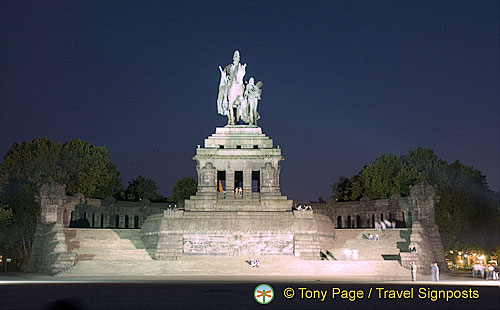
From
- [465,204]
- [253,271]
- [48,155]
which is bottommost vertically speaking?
[253,271]

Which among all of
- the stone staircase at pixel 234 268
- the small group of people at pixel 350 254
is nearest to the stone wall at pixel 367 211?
the small group of people at pixel 350 254

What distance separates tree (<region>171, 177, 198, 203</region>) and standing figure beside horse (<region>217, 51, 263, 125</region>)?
37.7 metres

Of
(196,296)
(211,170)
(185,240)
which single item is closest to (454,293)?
(196,296)

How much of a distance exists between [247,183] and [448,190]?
2979 cm

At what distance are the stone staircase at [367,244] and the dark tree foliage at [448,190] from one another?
16.8 m

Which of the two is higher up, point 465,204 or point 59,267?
point 465,204

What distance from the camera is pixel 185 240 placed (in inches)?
1959

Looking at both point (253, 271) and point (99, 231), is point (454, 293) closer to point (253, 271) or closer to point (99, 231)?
point (253, 271)

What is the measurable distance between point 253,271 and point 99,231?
19.7 m

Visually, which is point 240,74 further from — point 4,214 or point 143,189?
point 143,189

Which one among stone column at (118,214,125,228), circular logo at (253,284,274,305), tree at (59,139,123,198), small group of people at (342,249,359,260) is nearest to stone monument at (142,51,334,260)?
small group of people at (342,249,359,260)

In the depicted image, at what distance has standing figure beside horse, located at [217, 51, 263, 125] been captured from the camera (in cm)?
6225

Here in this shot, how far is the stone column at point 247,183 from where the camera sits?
58031mm

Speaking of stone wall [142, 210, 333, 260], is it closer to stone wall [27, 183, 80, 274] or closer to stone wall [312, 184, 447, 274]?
stone wall [27, 183, 80, 274]
